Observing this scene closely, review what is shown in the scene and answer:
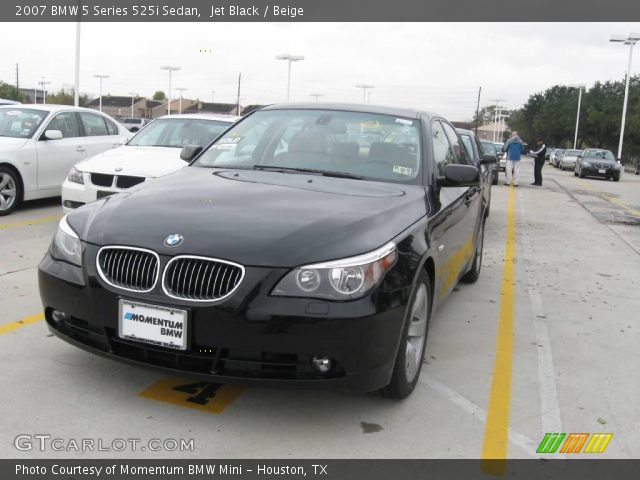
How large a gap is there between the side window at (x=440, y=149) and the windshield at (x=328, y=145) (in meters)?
0.19

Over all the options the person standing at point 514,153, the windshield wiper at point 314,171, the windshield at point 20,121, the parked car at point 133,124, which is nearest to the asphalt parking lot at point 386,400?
the windshield wiper at point 314,171

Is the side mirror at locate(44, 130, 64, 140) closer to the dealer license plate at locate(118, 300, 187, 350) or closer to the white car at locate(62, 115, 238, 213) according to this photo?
the white car at locate(62, 115, 238, 213)

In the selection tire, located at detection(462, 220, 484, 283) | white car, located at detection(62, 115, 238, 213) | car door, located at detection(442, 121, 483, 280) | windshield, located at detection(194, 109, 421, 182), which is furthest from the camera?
white car, located at detection(62, 115, 238, 213)

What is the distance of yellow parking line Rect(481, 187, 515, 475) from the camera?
10.5 ft

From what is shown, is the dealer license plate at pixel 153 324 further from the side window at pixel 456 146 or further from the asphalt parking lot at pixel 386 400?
the side window at pixel 456 146

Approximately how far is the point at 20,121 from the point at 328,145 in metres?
6.95

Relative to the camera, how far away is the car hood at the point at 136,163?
766cm

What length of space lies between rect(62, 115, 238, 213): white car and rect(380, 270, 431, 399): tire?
4.06 meters

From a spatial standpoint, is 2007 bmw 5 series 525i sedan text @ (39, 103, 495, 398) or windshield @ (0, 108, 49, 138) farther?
windshield @ (0, 108, 49, 138)

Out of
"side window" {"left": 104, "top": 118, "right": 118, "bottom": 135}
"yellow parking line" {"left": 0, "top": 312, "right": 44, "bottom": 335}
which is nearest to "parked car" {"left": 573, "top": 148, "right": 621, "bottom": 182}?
"side window" {"left": 104, "top": 118, "right": 118, "bottom": 135}
